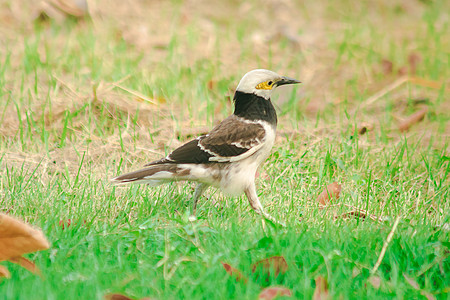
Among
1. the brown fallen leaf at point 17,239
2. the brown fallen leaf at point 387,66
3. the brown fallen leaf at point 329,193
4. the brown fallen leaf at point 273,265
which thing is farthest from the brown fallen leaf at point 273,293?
the brown fallen leaf at point 387,66

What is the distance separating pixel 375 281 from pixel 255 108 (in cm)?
175

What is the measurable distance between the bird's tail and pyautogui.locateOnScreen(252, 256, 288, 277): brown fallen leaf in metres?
1.21

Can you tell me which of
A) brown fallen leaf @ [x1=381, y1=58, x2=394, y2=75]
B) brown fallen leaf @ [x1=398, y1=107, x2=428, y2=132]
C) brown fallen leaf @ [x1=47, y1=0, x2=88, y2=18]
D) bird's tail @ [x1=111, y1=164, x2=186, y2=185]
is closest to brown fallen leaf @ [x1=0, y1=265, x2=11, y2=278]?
bird's tail @ [x1=111, y1=164, x2=186, y2=185]

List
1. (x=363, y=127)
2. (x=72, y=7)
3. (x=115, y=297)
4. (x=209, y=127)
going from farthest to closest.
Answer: (x=72, y=7)
(x=363, y=127)
(x=209, y=127)
(x=115, y=297)

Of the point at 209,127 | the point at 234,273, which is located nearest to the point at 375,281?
the point at 234,273

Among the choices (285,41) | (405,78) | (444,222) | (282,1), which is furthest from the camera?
(282,1)

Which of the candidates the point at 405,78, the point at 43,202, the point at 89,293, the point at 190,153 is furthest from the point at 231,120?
the point at 405,78

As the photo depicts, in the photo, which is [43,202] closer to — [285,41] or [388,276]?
[388,276]

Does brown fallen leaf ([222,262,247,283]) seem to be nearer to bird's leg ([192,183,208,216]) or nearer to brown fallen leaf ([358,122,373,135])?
bird's leg ([192,183,208,216])

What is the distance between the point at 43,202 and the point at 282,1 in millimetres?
7191

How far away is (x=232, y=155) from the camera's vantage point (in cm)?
446

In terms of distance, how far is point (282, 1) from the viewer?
10.5 m

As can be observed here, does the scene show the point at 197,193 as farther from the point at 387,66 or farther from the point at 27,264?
the point at 387,66

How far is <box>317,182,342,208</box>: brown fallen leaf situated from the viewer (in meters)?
4.81
